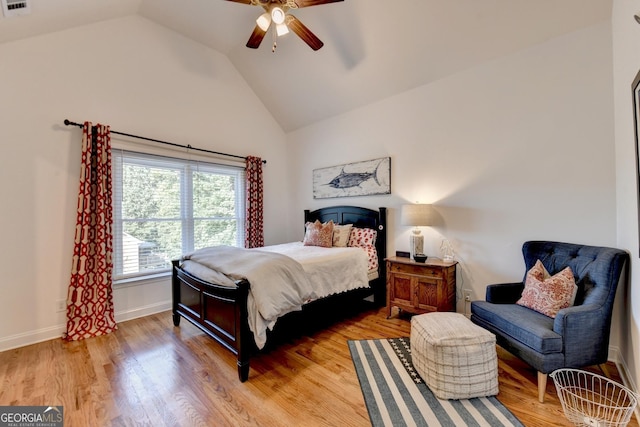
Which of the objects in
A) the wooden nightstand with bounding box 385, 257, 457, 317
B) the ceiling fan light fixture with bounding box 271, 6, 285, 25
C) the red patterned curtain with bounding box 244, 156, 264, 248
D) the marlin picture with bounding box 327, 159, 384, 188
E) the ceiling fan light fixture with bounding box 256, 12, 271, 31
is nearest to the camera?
the ceiling fan light fixture with bounding box 271, 6, 285, 25

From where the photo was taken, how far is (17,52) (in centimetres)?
264

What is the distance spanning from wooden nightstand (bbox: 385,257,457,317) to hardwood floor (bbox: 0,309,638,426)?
0.36 m

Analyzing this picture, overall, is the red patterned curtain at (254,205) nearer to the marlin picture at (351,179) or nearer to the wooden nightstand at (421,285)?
the marlin picture at (351,179)

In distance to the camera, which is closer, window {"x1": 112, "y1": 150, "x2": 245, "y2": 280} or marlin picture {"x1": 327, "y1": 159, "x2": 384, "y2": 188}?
window {"x1": 112, "y1": 150, "x2": 245, "y2": 280}

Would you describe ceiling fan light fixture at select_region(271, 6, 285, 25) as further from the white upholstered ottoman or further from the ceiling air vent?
the white upholstered ottoman

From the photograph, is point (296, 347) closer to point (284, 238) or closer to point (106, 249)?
point (106, 249)

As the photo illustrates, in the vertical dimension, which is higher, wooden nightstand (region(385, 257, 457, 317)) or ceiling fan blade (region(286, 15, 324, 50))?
ceiling fan blade (region(286, 15, 324, 50))

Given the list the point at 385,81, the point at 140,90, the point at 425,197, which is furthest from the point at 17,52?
the point at 425,197

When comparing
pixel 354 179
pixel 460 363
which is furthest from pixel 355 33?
pixel 460 363

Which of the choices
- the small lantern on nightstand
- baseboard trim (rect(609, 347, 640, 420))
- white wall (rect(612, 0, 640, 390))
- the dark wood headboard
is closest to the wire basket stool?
baseboard trim (rect(609, 347, 640, 420))

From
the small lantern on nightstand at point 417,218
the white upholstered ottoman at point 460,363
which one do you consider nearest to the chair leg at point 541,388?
the white upholstered ottoman at point 460,363

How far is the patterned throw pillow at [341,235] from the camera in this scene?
3.75 meters

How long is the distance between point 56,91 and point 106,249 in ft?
5.82

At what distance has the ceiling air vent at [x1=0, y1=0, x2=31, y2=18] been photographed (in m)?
2.12
